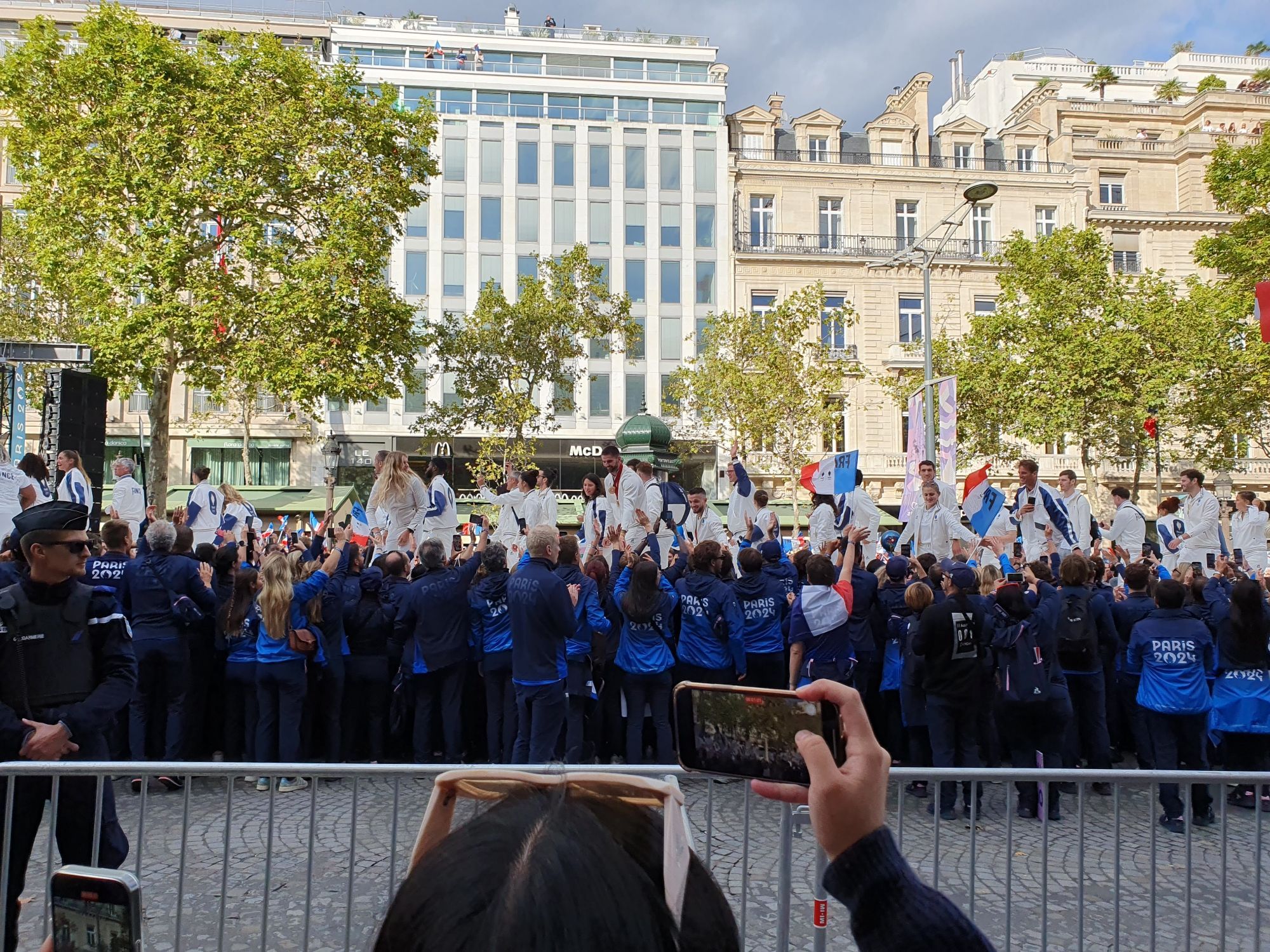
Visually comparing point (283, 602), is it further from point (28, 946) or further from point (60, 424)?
point (60, 424)

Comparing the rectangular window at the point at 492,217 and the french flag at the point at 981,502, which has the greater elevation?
the rectangular window at the point at 492,217

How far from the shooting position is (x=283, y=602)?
24.9 ft

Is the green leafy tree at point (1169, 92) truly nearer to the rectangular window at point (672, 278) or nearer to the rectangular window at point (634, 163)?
the rectangular window at point (634, 163)

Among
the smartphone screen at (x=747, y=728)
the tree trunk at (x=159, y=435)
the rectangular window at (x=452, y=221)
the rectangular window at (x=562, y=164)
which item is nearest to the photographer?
the smartphone screen at (x=747, y=728)

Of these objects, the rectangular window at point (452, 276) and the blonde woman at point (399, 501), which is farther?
the rectangular window at point (452, 276)

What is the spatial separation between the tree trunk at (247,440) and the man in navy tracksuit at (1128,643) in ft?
105

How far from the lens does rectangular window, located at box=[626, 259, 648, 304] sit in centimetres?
4184

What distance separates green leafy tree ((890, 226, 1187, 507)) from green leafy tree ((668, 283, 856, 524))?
3.67 m

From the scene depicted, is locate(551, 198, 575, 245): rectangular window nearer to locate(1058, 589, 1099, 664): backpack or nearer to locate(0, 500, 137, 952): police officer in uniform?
locate(1058, 589, 1099, 664): backpack

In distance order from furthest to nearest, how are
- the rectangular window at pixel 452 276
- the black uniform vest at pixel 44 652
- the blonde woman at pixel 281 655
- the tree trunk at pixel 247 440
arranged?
the rectangular window at pixel 452 276 → the tree trunk at pixel 247 440 → the blonde woman at pixel 281 655 → the black uniform vest at pixel 44 652

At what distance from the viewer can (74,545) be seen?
184 inches

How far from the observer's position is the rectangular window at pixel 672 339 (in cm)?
4153

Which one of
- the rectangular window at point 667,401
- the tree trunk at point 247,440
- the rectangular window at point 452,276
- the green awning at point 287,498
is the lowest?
the green awning at point 287,498

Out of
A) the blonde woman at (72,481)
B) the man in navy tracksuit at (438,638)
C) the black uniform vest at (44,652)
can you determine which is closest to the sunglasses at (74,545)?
the black uniform vest at (44,652)
